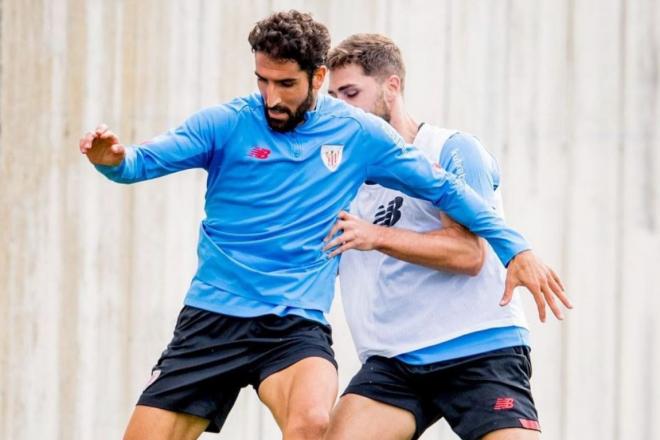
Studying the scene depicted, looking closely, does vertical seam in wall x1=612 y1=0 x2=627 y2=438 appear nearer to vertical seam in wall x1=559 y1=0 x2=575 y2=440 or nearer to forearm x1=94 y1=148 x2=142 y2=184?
vertical seam in wall x1=559 y1=0 x2=575 y2=440

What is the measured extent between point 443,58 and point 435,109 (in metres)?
0.27

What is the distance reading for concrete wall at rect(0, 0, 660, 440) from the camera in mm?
7043

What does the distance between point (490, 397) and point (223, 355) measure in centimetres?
97

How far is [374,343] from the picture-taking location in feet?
17.1

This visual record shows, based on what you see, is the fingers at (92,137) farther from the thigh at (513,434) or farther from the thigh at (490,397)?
the thigh at (513,434)

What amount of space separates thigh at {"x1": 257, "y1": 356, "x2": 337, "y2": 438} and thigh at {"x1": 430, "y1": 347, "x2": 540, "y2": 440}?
55 centimetres

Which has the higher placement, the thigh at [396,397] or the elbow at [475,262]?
the elbow at [475,262]

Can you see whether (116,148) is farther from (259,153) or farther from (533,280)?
(533,280)

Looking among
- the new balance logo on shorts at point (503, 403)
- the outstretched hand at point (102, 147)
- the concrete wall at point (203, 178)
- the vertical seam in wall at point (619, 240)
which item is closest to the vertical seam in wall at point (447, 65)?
the concrete wall at point (203, 178)

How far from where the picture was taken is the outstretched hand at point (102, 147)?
4.49 meters

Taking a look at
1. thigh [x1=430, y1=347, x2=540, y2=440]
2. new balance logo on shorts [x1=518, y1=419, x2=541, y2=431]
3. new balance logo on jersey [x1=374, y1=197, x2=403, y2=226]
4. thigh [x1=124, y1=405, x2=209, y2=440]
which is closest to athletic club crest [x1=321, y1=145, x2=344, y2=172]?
new balance logo on jersey [x1=374, y1=197, x2=403, y2=226]

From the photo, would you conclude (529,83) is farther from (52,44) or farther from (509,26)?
(52,44)

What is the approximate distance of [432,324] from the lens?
5109 millimetres

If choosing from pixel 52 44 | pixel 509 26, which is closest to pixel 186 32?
pixel 52 44
